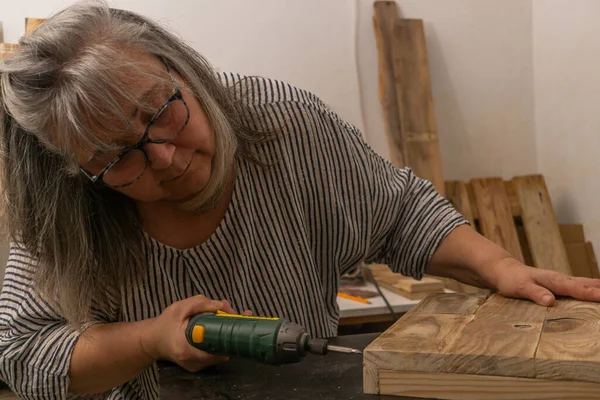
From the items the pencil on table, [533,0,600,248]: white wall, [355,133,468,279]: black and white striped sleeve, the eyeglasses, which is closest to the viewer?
the eyeglasses

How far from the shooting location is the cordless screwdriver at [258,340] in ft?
3.12

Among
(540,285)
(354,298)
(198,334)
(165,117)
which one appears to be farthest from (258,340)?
(354,298)

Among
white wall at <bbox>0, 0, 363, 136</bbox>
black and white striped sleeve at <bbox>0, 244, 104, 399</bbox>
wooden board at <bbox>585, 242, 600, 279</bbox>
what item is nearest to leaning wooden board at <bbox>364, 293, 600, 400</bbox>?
black and white striped sleeve at <bbox>0, 244, 104, 399</bbox>

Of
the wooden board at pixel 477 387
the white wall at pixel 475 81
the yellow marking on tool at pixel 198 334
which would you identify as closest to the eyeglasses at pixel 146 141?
the yellow marking on tool at pixel 198 334

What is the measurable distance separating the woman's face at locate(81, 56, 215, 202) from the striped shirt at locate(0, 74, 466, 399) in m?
0.14

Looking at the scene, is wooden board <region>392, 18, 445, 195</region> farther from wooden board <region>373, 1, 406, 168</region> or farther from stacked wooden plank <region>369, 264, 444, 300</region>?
stacked wooden plank <region>369, 264, 444, 300</region>

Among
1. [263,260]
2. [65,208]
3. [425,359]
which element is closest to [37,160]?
[65,208]

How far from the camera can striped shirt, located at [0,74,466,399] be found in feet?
4.03

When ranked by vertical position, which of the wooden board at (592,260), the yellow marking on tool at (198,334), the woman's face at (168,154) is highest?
the woman's face at (168,154)

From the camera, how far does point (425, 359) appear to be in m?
Answer: 0.91

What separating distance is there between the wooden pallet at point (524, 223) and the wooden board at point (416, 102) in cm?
18

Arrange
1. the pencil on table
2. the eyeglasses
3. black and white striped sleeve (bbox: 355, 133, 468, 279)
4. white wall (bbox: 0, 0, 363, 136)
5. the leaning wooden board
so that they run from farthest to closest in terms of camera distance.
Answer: white wall (bbox: 0, 0, 363, 136) < the pencil on table < black and white striped sleeve (bbox: 355, 133, 468, 279) < the eyeglasses < the leaning wooden board

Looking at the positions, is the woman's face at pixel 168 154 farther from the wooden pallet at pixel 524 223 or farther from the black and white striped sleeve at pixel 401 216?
the wooden pallet at pixel 524 223

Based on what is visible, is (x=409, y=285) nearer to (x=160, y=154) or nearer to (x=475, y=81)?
(x=475, y=81)
